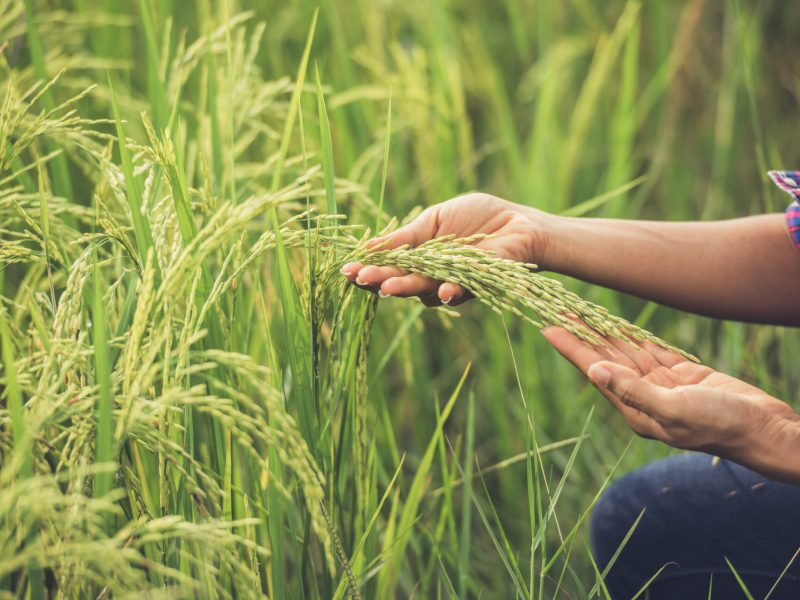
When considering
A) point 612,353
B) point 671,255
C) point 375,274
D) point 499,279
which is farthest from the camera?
point 671,255

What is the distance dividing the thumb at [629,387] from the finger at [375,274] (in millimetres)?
327

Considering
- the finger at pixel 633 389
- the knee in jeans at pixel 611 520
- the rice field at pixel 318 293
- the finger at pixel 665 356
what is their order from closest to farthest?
the rice field at pixel 318 293 < the finger at pixel 633 389 < the finger at pixel 665 356 < the knee in jeans at pixel 611 520

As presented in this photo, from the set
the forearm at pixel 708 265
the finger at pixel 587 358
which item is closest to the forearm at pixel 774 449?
the finger at pixel 587 358

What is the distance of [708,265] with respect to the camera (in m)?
1.55

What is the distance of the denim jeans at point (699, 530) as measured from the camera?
142cm

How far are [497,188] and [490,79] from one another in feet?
1.38

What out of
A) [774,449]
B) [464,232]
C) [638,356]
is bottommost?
[774,449]

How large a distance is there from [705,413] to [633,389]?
0.35ft

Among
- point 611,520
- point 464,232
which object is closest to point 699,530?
point 611,520

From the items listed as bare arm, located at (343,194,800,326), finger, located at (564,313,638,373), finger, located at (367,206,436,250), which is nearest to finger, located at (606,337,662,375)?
finger, located at (564,313,638,373)

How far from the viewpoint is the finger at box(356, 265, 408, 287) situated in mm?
1129

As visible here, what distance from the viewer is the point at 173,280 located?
887mm

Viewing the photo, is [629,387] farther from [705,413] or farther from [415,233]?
[415,233]

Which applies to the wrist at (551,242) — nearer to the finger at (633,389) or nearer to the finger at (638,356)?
the finger at (638,356)
